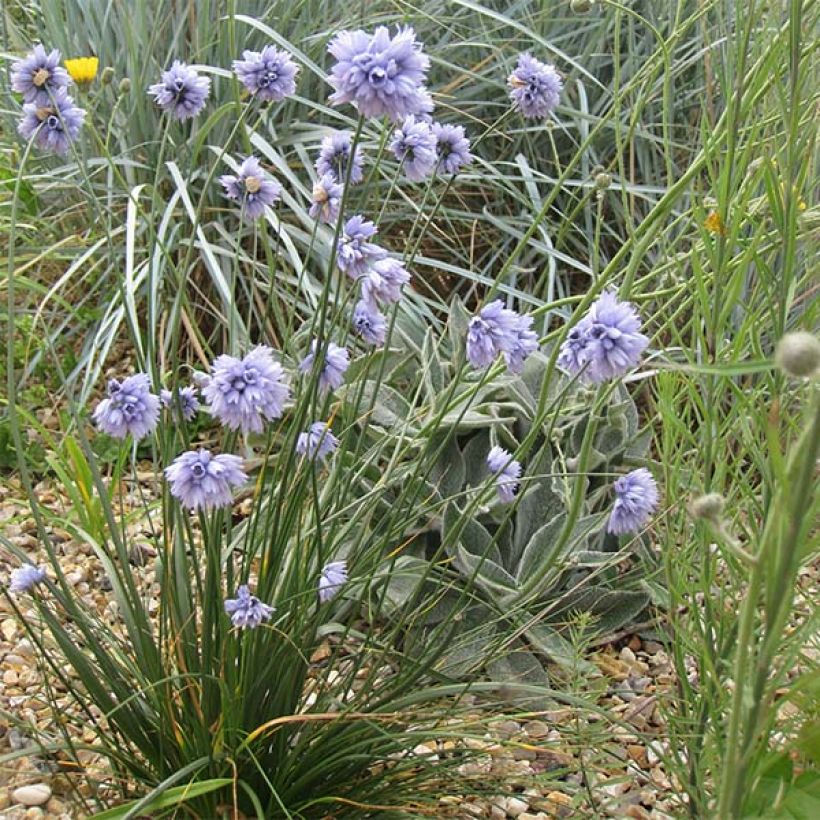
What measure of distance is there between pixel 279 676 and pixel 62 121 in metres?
0.82

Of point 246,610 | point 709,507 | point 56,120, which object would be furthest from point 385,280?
point 709,507

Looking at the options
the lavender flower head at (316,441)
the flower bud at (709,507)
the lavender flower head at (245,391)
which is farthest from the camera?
the lavender flower head at (316,441)

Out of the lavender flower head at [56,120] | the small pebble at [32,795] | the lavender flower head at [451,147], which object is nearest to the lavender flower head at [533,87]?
the lavender flower head at [451,147]

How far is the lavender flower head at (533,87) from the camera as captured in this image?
176 centimetres

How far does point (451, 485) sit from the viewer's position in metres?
2.38

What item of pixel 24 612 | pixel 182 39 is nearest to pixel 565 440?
pixel 24 612

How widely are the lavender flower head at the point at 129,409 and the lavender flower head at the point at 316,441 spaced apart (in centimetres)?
22

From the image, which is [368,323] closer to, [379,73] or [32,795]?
[379,73]

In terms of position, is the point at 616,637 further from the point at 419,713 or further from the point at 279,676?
the point at 279,676

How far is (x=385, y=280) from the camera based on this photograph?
1487 mm

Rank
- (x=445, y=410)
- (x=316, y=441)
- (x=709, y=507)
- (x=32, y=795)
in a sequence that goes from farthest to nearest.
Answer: (x=32, y=795)
(x=316, y=441)
(x=445, y=410)
(x=709, y=507)

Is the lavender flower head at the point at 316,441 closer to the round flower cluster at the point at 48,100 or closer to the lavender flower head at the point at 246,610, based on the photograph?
the lavender flower head at the point at 246,610

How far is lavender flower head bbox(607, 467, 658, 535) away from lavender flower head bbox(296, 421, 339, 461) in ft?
1.42

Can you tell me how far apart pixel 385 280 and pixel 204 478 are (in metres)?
0.34
